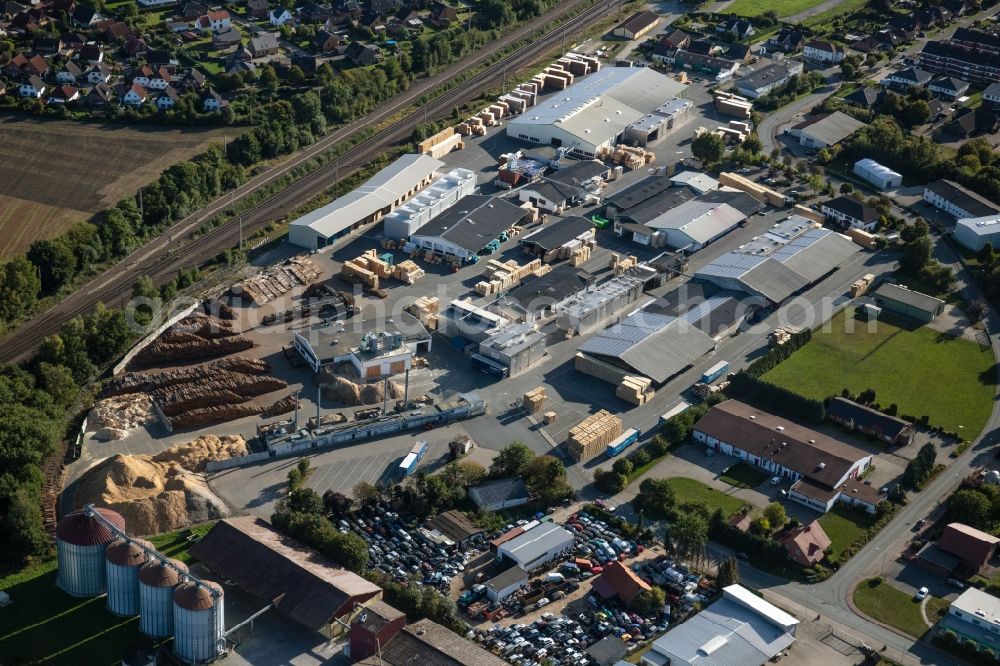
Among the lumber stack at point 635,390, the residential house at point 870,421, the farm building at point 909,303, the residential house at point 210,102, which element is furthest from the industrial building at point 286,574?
the residential house at point 210,102

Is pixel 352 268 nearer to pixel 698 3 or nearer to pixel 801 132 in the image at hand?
pixel 801 132

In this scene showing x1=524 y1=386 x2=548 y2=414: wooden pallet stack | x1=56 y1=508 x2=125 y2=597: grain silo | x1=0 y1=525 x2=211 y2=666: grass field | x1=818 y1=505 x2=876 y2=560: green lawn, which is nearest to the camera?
x1=0 y1=525 x2=211 y2=666: grass field

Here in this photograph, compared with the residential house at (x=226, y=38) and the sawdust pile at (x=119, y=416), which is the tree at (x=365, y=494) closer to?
the sawdust pile at (x=119, y=416)

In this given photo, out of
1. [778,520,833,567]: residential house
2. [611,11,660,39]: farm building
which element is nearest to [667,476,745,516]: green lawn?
[778,520,833,567]: residential house

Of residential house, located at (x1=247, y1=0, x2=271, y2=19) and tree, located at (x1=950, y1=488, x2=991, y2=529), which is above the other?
residential house, located at (x1=247, y1=0, x2=271, y2=19)

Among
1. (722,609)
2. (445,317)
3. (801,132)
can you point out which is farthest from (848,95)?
(722,609)

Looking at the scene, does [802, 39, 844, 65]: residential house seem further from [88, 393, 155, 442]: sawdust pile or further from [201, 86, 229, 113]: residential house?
[88, 393, 155, 442]: sawdust pile
